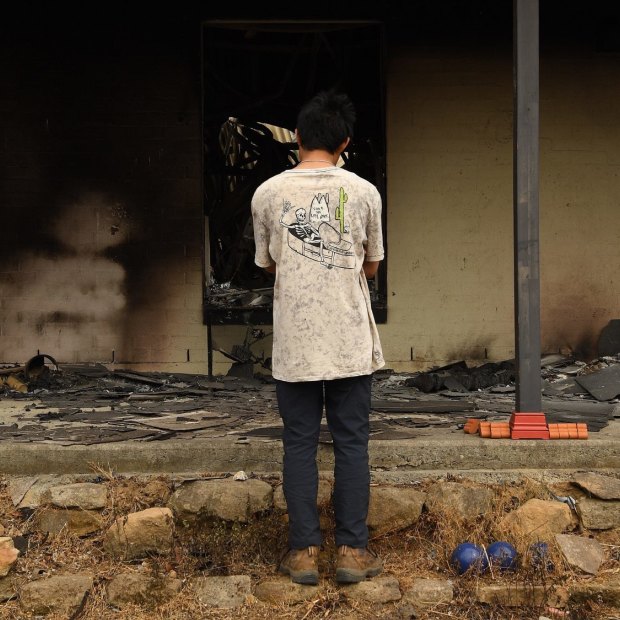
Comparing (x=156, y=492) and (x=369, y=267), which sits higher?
(x=369, y=267)

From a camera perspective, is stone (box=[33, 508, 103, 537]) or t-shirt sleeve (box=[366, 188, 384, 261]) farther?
stone (box=[33, 508, 103, 537])

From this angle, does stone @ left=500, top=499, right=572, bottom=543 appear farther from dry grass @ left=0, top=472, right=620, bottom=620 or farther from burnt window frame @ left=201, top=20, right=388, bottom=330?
burnt window frame @ left=201, top=20, right=388, bottom=330

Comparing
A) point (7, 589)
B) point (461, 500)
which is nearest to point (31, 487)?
point (7, 589)

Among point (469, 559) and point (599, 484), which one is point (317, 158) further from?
Result: point (599, 484)

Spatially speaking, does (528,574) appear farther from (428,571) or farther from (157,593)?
(157,593)

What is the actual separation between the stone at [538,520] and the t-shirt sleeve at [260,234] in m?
1.99

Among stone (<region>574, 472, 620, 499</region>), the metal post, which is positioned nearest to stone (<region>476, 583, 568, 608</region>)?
stone (<region>574, 472, 620, 499</region>)

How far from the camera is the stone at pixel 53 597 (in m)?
4.58

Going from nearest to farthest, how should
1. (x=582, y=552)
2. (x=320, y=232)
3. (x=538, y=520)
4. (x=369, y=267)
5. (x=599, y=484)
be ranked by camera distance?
(x=320, y=232)
(x=369, y=267)
(x=582, y=552)
(x=538, y=520)
(x=599, y=484)

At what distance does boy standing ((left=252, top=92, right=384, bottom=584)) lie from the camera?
4270mm

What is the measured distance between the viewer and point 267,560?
16.0 feet

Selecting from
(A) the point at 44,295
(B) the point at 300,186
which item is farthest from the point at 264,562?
(A) the point at 44,295

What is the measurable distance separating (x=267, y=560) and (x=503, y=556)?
49.5 inches

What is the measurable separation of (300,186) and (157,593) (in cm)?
221
